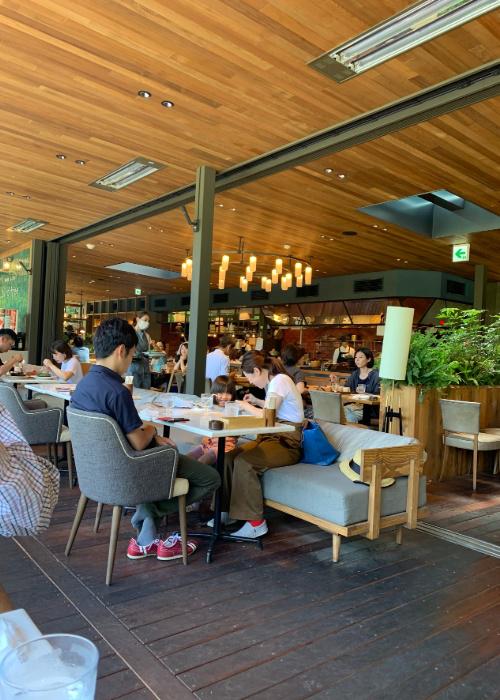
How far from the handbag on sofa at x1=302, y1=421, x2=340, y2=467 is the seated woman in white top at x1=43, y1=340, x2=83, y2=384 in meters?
3.05

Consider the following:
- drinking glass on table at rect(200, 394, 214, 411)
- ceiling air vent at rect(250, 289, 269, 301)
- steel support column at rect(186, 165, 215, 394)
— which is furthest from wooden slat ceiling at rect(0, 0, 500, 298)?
ceiling air vent at rect(250, 289, 269, 301)

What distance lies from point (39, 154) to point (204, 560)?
17.6 feet

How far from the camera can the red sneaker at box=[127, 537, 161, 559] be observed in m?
3.23

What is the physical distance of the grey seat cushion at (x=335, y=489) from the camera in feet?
10.5

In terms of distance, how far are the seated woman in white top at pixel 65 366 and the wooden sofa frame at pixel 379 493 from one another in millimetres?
3072

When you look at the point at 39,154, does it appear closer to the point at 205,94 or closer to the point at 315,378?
the point at 205,94

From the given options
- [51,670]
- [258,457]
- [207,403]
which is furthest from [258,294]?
[51,670]

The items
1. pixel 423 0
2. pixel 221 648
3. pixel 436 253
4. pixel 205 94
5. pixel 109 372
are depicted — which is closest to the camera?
pixel 221 648

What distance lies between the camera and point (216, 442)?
4.23 m

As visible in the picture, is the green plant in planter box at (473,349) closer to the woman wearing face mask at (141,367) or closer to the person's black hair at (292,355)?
the person's black hair at (292,355)

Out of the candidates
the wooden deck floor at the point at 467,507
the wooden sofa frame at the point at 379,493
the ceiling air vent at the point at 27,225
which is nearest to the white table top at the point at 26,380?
the wooden sofa frame at the point at 379,493

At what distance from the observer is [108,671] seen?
6.92ft

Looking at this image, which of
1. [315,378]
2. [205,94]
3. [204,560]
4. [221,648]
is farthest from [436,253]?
[221,648]

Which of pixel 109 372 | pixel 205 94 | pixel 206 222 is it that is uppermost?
pixel 205 94
